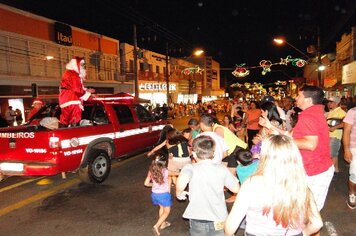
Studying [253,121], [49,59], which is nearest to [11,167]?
[253,121]

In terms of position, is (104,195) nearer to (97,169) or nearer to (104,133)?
(97,169)

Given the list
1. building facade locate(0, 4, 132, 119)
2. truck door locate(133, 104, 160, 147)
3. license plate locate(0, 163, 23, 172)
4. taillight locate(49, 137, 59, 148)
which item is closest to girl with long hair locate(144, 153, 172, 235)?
taillight locate(49, 137, 59, 148)

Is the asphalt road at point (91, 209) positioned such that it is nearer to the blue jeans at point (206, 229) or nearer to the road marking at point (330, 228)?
the road marking at point (330, 228)

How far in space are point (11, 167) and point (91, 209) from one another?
2.07 metres

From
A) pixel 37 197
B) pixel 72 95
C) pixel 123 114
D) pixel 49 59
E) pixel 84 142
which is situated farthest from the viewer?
pixel 49 59

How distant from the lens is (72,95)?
7.72 metres

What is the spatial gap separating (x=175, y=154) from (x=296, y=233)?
3.75 metres

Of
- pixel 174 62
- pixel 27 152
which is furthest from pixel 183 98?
pixel 27 152

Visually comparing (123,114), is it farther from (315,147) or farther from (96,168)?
(315,147)

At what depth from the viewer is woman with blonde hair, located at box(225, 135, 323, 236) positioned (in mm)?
2213

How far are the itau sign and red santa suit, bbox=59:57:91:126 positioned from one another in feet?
64.7

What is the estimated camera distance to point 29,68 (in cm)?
2342

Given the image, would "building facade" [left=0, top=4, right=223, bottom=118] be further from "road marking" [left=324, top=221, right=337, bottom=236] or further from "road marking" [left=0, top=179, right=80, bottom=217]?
"road marking" [left=324, top=221, right=337, bottom=236]

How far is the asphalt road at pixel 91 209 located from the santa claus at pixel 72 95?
1512 mm
